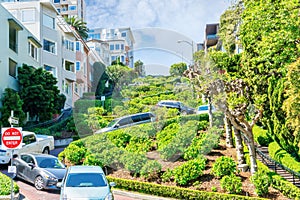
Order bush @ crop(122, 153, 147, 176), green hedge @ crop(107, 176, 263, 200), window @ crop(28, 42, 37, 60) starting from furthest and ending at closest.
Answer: window @ crop(28, 42, 37, 60)
bush @ crop(122, 153, 147, 176)
green hedge @ crop(107, 176, 263, 200)

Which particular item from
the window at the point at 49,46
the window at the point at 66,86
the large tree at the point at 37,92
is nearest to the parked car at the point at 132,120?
the large tree at the point at 37,92

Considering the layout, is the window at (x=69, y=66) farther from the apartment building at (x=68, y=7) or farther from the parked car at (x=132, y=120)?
the apartment building at (x=68, y=7)

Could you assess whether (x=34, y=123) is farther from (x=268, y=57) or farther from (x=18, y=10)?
(x=268, y=57)

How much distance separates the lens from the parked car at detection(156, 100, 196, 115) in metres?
32.5

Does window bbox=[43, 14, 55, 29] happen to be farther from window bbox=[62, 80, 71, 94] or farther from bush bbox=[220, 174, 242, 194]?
bush bbox=[220, 174, 242, 194]

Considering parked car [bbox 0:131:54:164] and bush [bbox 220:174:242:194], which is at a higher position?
parked car [bbox 0:131:54:164]

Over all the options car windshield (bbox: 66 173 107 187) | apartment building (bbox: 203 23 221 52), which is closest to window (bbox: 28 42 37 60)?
car windshield (bbox: 66 173 107 187)

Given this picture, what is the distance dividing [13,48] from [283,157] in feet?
76.6

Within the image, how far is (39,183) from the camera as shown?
15.8 meters

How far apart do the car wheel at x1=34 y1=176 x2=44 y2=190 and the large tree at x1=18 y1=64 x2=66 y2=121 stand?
16866 millimetres

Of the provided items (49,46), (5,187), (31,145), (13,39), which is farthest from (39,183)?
(49,46)

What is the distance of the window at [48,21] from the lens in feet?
130

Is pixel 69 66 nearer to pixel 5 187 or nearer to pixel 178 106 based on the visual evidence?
pixel 178 106

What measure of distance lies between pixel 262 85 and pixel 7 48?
19.3m
